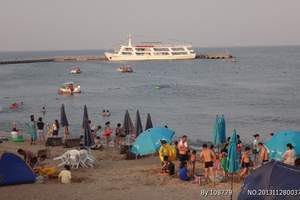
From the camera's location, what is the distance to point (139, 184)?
45.0ft

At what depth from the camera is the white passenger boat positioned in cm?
13400

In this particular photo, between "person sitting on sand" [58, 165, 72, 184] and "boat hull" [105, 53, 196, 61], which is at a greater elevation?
"boat hull" [105, 53, 196, 61]

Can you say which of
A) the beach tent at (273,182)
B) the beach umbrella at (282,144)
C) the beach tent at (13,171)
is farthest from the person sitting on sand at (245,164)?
the beach tent at (13,171)

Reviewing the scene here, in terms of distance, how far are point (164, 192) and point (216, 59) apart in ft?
458

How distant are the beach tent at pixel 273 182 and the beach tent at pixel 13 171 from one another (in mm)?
6488

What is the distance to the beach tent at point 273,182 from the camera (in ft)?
31.3

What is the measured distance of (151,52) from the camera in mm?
135625

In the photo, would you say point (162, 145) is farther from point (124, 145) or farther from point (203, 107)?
point (203, 107)

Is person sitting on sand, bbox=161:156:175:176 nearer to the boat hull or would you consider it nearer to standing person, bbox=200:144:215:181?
standing person, bbox=200:144:215:181

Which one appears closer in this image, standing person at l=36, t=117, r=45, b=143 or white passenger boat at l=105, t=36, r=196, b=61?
standing person at l=36, t=117, r=45, b=143

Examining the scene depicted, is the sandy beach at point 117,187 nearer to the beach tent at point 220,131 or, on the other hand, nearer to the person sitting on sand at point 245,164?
the person sitting on sand at point 245,164

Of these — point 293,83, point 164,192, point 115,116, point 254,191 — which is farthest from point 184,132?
point 293,83

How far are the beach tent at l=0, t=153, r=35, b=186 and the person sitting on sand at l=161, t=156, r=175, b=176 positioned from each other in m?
3.91

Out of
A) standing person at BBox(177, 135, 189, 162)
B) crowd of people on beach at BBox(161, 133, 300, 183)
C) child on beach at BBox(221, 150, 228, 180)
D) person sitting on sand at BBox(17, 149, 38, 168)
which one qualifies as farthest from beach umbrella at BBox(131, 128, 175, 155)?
person sitting on sand at BBox(17, 149, 38, 168)
